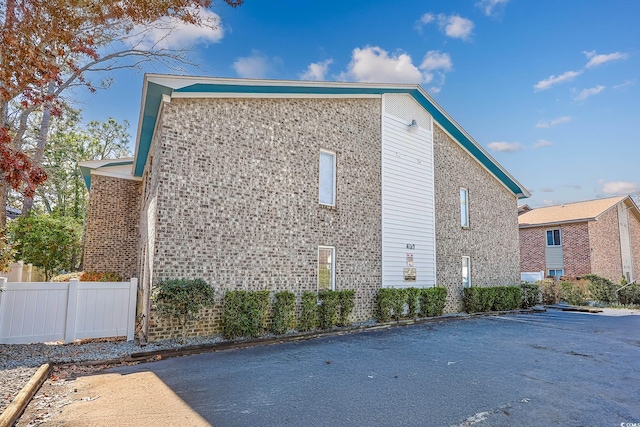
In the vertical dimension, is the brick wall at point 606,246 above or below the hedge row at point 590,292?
above

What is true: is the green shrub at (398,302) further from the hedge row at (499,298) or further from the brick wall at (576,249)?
the brick wall at (576,249)

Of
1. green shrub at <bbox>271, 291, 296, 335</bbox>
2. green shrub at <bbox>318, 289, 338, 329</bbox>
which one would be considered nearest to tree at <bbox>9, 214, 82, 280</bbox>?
green shrub at <bbox>271, 291, 296, 335</bbox>

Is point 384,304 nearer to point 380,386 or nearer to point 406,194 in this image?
point 406,194

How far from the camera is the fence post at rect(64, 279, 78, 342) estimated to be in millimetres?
8086

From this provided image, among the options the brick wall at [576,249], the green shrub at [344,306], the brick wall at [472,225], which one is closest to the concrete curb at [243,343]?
the green shrub at [344,306]

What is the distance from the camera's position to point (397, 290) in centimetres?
1249

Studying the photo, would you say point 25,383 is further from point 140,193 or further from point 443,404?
point 140,193

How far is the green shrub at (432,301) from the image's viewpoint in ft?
43.9

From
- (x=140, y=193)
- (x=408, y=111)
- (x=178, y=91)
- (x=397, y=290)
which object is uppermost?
(x=408, y=111)

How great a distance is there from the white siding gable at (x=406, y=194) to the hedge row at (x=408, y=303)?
39 cm

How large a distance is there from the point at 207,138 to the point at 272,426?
7.05 metres

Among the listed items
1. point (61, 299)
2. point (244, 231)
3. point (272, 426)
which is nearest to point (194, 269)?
point (244, 231)

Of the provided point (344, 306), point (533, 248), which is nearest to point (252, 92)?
point (344, 306)

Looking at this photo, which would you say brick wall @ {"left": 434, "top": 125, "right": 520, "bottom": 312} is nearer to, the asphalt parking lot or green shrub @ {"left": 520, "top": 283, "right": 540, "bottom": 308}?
green shrub @ {"left": 520, "top": 283, "right": 540, "bottom": 308}
